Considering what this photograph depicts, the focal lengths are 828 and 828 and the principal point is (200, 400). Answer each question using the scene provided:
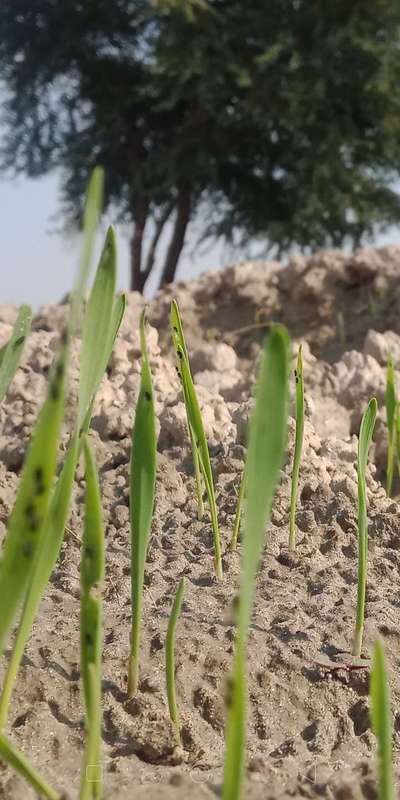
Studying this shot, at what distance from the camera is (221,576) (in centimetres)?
129

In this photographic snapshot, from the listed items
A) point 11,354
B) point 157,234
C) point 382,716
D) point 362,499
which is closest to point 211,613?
point 362,499

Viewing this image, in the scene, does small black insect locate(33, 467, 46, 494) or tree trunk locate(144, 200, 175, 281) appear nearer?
small black insect locate(33, 467, 46, 494)

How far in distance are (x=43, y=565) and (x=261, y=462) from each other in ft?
0.88

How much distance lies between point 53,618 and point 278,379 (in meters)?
0.68

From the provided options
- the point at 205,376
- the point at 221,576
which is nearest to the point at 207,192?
the point at 205,376

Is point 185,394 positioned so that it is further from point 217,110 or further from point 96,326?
point 217,110

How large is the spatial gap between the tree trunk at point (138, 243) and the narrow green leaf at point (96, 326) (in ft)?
39.4

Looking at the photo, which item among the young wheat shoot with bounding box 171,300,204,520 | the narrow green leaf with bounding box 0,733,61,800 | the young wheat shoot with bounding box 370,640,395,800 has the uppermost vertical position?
the young wheat shoot with bounding box 171,300,204,520

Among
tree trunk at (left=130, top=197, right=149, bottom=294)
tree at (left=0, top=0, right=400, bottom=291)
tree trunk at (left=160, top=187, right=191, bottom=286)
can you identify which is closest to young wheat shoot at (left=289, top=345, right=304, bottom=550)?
tree at (left=0, top=0, right=400, bottom=291)

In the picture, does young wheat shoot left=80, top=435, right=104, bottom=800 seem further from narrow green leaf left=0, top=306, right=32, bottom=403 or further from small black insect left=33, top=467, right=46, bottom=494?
narrow green leaf left=0, top=306, right=32, bottom=403

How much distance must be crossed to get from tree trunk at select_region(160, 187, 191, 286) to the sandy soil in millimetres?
10281

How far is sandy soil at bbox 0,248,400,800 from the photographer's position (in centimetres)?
85

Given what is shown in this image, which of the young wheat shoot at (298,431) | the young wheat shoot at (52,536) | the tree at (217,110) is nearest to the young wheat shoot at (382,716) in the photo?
the young wheat shoot at (52,536)

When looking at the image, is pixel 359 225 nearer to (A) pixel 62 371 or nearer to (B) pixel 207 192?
(B) pixel 207 192
